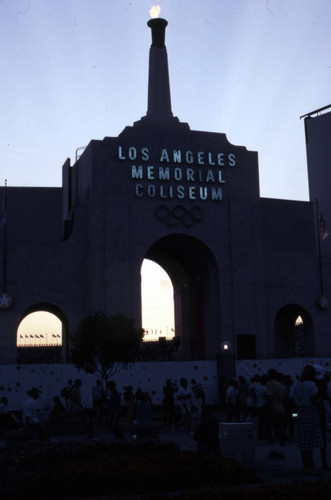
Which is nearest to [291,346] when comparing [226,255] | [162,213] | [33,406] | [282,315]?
[282,315]

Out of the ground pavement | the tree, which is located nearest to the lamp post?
the tree

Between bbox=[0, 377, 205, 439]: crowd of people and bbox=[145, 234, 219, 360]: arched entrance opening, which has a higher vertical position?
bbox=[145, 234, 219, 360]: arched entrance opening

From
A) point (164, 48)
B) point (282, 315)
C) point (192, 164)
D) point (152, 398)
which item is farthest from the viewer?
point (282, 315)

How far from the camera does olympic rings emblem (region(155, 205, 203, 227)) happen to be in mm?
41875

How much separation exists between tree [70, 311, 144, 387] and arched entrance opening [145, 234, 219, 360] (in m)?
9.48

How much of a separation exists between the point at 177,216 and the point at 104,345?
12773 mm

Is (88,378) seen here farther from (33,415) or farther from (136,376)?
(33,415)

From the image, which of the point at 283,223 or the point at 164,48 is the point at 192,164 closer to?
the point at 164,48

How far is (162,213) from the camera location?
41938 millimetres

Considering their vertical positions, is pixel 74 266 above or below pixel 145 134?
below

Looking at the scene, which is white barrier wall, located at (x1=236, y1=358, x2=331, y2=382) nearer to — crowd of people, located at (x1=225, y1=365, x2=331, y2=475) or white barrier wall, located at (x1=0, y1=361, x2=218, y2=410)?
white barrier wall, located at (x1=0, y1=361, x2=218, y2=410)

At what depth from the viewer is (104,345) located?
31.4m

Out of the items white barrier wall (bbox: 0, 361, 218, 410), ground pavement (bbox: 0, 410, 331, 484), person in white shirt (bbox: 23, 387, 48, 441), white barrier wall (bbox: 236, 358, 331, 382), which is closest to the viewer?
ground pavement (bbox: 0, 410, 331, 484)

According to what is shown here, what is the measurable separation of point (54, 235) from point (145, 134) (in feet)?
35.0
